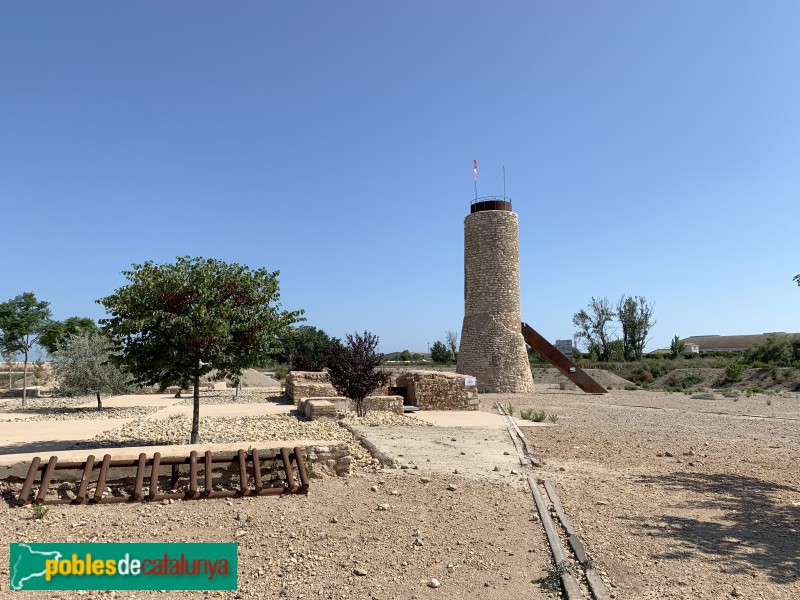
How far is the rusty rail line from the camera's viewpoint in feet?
19.7

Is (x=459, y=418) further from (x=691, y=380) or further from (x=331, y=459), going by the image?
(x=691, y=380)

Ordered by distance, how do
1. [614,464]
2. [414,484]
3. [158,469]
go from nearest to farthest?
1. [158,469]
2. [414,484]
3. [614,464]

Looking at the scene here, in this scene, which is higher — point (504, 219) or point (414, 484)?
point (504, 219)

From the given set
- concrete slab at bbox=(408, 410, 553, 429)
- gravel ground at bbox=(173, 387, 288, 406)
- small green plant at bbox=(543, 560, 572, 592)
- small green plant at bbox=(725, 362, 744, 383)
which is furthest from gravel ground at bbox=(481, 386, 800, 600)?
small green plant at bbox=(725, 362, 744, 383)

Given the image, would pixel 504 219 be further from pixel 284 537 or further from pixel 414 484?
pixel 284 537

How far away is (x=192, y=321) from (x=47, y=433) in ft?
18.0

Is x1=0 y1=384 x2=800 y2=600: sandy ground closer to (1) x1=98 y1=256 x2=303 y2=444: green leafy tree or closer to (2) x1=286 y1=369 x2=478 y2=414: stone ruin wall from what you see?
(1) x1=98 y1=256 x2=303 y2=444: green leafy tree

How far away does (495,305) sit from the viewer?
29.6m

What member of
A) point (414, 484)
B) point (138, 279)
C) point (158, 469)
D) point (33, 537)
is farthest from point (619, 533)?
point (138, 279)

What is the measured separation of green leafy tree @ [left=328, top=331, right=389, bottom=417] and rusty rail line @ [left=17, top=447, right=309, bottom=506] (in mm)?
7601

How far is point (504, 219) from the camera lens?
29.6 metres

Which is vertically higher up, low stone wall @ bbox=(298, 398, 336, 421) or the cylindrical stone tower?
the cylindrical stone tower

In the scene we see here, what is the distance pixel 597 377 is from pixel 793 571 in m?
37.4

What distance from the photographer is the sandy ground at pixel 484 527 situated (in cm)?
432
